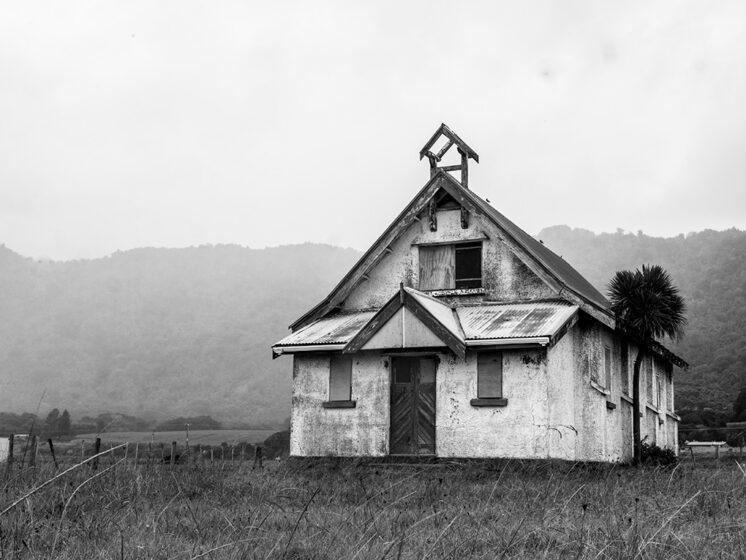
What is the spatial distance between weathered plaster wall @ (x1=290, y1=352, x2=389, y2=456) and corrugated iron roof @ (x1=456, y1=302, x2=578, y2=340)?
2483 millimetres

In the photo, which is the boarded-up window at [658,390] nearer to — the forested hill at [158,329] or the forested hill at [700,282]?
the forested hill at [700,282]

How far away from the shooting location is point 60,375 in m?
148

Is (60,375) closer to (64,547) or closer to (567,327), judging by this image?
(567,327)

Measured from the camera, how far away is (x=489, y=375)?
19.7 m

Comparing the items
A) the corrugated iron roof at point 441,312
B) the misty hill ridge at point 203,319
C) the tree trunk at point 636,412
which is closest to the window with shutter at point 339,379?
the corrugated iron roof at point 441,312

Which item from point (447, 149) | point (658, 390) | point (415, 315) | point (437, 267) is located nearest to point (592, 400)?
point (415, 315)

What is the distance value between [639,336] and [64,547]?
776 inches

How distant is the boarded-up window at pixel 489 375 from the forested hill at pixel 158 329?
98534 millimetres

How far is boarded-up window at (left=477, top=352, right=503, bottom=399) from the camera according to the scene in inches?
770

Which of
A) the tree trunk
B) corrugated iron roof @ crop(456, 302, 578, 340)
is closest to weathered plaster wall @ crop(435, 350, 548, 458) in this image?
corrugated iron roof @ crop(456, 302, 578, 340)

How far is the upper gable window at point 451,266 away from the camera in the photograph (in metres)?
22.3

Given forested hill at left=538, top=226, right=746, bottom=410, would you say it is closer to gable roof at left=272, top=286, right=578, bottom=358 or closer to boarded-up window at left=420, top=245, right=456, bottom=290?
boarded-up window at left=420, top=245, right=456, bottom=290

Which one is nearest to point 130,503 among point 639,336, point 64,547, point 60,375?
point 64,547

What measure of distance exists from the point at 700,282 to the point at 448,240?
3521 inches
